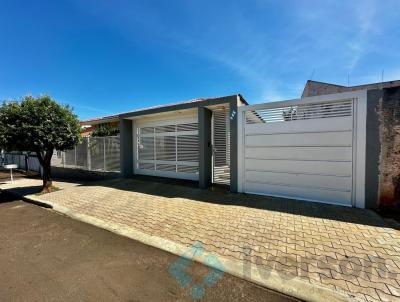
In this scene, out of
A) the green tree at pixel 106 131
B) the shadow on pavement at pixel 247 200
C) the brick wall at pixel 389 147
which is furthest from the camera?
the green tree at pixel 106 131

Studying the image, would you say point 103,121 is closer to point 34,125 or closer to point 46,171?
point 46,171

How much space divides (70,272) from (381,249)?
470 centimetres

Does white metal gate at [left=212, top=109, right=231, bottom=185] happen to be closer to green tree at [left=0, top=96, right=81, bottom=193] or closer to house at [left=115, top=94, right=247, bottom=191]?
house at [left=115, top=94, right=247, bottom=191]

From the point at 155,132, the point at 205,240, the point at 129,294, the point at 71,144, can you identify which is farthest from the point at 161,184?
the point at 129,294

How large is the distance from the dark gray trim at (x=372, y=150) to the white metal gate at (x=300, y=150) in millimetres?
288

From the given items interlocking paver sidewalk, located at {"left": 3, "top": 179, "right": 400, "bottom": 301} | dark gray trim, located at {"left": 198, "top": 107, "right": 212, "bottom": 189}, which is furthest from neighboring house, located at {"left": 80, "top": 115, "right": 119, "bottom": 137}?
dark gray trim, located at {"left": 198, "top": 107, "right": 212, "bottom": 189}

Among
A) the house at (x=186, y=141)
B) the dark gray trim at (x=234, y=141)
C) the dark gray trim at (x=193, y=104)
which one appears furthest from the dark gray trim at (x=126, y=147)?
the dark gray trim at (x=234, y=141)

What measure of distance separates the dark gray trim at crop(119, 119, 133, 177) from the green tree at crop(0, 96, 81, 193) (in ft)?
7.89

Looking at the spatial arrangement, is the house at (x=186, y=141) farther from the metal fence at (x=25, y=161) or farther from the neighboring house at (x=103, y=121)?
the metal fence at (x=25, y=161)

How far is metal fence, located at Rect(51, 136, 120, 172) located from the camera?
33.5 feet

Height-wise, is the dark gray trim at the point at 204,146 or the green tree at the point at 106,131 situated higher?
the green tree at the point at 106,131

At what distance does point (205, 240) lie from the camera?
356cm

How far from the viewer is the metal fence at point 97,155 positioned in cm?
1020

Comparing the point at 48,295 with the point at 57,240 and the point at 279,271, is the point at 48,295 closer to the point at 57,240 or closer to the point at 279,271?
the point at 57,240
